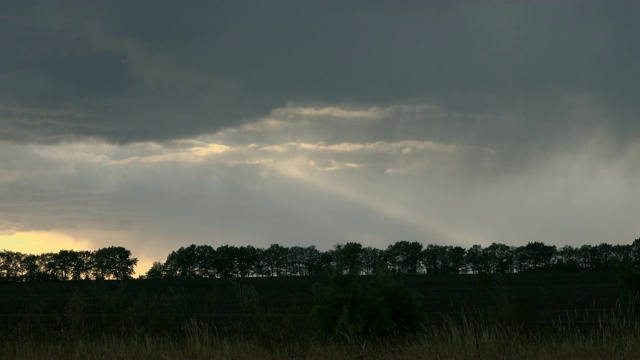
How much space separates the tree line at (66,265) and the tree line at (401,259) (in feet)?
28.9

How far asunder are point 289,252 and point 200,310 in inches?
3817

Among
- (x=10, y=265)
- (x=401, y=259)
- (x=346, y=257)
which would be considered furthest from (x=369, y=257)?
(x=346, y=257)

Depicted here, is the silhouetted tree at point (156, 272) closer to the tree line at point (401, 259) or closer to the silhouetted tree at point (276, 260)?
the tree line at point (401, 259)

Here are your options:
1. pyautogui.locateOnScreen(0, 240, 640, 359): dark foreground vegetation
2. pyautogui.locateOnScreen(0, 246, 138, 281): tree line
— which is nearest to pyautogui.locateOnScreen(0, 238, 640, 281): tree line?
pyautogui.locateOnScreen(0, 246, 138, 281): tree line

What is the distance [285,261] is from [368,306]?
133 metres

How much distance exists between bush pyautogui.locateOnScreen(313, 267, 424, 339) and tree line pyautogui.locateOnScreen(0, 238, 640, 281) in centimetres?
11559

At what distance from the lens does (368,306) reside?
22.8 meters

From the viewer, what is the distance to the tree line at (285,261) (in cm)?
14062

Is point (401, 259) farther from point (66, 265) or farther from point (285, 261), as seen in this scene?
point (66, 265)

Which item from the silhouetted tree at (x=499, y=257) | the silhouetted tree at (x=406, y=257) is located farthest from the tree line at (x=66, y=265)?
the silhouetted tree at (x=499, y=257)

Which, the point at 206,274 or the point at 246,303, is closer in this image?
the point at 246,303

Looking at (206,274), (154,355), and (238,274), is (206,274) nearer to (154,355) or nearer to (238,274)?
(238,274)

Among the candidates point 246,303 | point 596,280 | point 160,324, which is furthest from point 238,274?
point 246,303

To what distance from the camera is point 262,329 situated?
15750 millimetres
